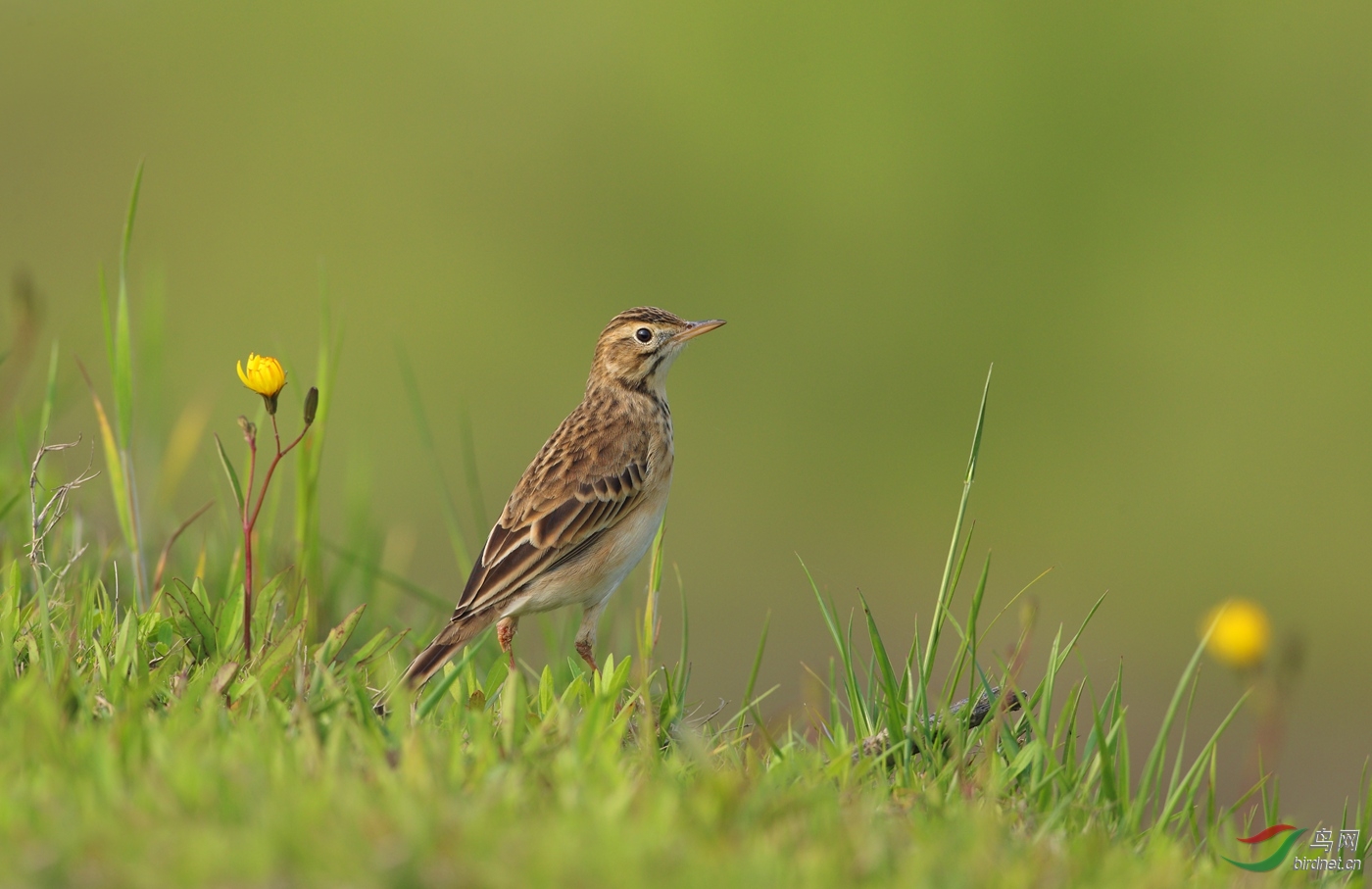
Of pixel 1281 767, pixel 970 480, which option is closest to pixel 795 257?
pixel 1281 767

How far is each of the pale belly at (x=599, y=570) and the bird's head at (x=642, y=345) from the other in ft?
2.74

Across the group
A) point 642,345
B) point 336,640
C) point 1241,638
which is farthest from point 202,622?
point 1241,638

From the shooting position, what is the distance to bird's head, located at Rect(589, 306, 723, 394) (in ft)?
24.2

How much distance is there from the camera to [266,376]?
461 centimetres

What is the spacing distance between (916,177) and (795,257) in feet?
6.27

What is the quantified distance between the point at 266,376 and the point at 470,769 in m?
1.62

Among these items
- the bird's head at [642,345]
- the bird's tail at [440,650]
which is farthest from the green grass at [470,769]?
the bird's head at [642,345]

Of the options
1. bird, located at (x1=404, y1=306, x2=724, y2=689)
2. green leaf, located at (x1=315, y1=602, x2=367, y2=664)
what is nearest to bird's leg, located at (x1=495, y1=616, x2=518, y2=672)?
bird, located at (x1=404, y1=306, x2=724, y2=689)

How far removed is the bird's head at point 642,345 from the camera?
7367 mm

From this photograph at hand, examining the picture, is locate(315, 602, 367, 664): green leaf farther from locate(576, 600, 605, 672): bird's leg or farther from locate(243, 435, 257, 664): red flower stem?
locate(576, 600, 605, 672): bird's leg

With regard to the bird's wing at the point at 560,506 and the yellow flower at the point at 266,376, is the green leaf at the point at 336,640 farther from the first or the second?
the bird's wing at the point at 560,506
